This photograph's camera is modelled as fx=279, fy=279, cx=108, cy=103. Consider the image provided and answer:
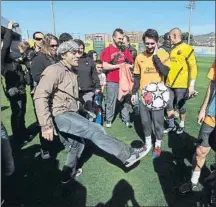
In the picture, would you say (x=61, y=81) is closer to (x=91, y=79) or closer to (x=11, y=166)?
(x=11, y=166)

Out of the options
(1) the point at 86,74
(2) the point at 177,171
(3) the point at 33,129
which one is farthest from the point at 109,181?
(3) the point at 33,129

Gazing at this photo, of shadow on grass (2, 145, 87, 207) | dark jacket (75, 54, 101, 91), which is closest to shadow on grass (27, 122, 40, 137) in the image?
→ shadow on grass (2, 145, 87, 207)

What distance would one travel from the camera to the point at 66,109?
401cm

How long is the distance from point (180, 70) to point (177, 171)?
2.46 m

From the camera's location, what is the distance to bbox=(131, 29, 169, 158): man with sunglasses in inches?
189

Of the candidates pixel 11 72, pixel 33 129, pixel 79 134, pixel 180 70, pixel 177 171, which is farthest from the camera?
pixel 33 129

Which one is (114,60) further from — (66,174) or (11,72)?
(66,174)

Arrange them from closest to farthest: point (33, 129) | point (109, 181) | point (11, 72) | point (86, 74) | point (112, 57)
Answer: point (109, 181), point (11, 72), point (86, 74), point (112, 57), point (33, 129)

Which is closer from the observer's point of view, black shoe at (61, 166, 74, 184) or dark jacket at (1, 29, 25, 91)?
black shoe at (61, 166, 74, 184)

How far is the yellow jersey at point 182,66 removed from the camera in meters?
6.08

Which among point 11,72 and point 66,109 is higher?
point 11,72

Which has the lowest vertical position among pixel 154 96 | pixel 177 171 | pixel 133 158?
pixel 177 171

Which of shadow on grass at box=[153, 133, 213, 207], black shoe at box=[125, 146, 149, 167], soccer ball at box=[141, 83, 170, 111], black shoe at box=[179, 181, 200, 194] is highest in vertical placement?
soccer ball at box=[141, 83, 170, 111]

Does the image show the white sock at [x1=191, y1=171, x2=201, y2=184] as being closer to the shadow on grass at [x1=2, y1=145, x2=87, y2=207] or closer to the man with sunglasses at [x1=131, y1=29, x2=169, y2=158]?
the man with sunglasses at [x1=131, y1=29, x2=169, y2=158]
